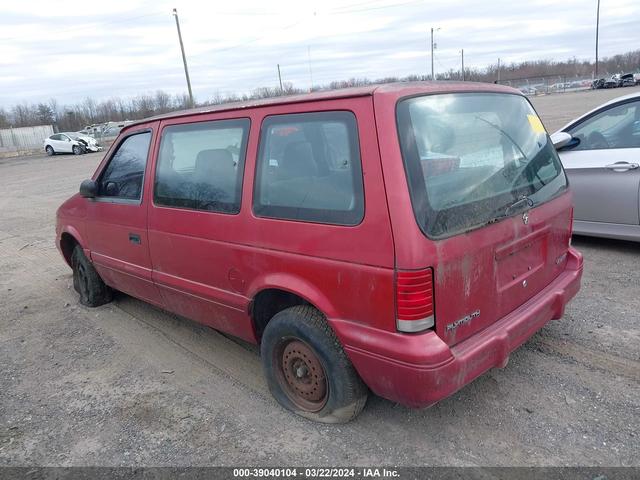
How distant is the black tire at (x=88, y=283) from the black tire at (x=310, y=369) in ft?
8.59

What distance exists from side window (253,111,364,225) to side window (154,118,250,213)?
219mm

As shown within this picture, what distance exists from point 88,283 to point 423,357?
3.87 metres

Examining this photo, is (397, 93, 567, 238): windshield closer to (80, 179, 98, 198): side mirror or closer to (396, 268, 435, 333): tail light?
(396, 268, 435, 333): tail light

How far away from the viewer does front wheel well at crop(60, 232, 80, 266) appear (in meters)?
5.22

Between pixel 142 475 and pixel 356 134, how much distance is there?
6.70ft

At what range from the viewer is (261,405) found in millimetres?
3225

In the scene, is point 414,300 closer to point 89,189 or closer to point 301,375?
point 301,375

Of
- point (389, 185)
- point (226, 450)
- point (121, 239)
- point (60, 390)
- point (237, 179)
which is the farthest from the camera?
point (121, 239)

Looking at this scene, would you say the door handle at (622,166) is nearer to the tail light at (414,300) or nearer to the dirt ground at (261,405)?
the dirt ground at (261,405)

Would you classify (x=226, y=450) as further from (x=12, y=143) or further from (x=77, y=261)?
(x=12, y=143)

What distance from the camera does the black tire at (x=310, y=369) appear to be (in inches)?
108

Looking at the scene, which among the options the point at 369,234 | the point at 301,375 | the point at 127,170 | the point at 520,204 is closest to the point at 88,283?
the point at 127,170

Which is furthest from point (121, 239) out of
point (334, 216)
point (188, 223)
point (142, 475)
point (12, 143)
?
point (12, 143)

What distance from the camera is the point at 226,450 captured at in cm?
281
